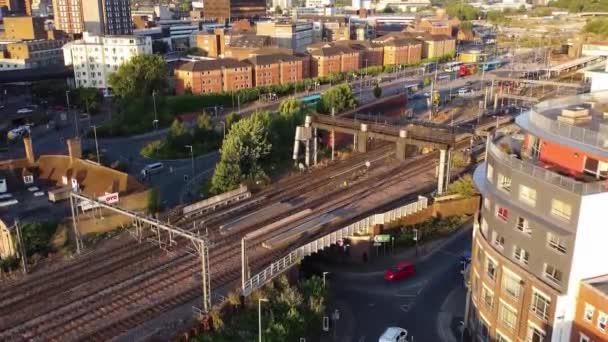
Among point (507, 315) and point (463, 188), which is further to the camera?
point (463, 188)

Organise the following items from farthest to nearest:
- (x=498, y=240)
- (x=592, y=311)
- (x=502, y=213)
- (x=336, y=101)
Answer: (x=336, y=101)
(x=498, y=240)
(x=502, y=213)
(x=592, y=311)

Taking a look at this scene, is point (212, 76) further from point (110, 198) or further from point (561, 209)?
point (561, 209)

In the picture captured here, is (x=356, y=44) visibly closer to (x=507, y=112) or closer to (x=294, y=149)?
(x=507, y=112)

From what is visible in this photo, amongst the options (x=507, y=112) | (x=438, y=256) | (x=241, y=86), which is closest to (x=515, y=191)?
(x=438, y=256)

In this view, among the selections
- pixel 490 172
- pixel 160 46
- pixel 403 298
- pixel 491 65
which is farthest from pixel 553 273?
pixel 160 46

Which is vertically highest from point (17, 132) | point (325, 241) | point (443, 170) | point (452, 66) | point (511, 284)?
point (452, 66)

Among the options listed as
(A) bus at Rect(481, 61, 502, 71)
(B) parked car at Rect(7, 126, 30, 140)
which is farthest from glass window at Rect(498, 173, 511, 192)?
(A) bus at Rect(481, 61, 502, 71)
